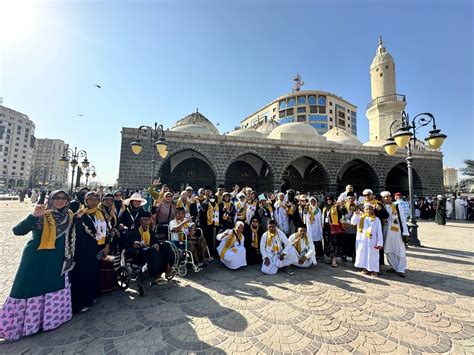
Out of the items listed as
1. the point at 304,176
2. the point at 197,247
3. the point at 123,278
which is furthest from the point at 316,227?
the point at 304,176

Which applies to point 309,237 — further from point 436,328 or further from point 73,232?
point 73,232

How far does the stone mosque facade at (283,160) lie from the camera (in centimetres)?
1265

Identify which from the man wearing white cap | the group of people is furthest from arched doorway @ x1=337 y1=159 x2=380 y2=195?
the man wearing white cap

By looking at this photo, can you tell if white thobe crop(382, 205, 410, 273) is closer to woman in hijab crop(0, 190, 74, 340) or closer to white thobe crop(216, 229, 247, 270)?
white thobe crop(216, 229, 247, 270)

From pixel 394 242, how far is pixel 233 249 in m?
3.01

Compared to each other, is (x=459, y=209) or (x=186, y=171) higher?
(x=186, y=171)

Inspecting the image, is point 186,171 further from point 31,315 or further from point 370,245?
point 31,315

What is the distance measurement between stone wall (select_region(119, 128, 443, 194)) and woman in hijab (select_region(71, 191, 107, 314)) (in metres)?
9.54

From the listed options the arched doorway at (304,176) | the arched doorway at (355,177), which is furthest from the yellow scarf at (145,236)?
the arched doorway at (355,177)

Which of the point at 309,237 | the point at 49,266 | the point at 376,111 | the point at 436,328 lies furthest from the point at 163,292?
the point at 376,111

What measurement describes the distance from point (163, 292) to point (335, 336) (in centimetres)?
227

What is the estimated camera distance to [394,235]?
4020 millimetres

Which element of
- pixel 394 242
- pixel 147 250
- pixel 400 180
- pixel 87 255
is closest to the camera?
pixel 87 255

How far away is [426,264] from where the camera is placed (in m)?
4.38
